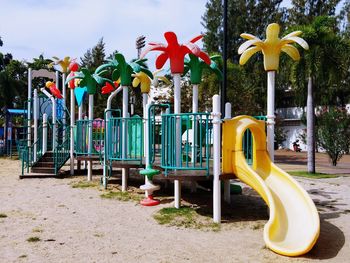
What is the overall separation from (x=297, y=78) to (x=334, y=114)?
4.32 metres

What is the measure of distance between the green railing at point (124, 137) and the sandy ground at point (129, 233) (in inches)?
49.5

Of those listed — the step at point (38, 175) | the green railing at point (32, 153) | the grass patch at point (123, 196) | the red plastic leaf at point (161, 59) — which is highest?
the red plastic leaf at point (161, 59)

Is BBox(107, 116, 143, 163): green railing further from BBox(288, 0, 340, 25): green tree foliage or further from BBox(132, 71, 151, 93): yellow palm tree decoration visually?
BBox(288, 0, 340, 25): green tree foliage

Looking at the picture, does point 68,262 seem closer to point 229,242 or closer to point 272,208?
point 229,242

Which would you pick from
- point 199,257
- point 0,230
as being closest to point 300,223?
point 199,257

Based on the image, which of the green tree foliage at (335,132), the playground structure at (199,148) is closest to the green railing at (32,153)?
the playground structure at (199,148)

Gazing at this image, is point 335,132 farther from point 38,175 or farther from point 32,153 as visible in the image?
point 32,153

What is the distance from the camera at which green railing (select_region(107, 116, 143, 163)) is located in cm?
1032

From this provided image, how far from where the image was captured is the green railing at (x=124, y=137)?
33.9 ft

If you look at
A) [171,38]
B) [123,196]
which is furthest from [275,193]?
[123,196]

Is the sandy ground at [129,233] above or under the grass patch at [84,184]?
under

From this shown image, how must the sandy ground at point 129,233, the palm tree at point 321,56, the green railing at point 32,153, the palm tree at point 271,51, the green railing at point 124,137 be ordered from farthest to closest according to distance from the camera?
the palm tree at point 321,56 < the green railing at point 32,153 < the green railing at point 124,137 < the palm tree at point 271,51 < the sandy ground at point 129,233

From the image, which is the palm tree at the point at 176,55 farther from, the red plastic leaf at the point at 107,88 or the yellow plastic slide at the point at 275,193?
the red plastic leaf at the point at 107,88

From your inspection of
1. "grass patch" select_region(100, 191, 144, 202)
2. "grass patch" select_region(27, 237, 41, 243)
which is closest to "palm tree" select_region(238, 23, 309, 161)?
"grass patch" select_region(100, 191, 144, 202)
